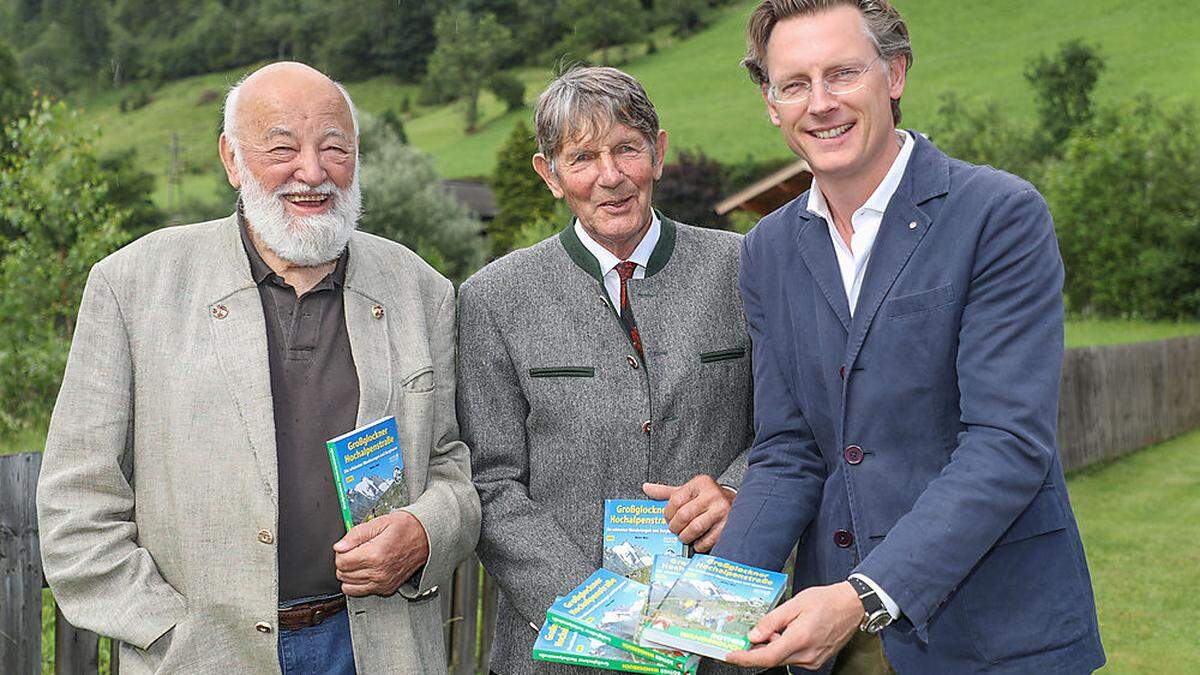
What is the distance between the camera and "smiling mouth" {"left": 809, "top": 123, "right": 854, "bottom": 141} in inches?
112

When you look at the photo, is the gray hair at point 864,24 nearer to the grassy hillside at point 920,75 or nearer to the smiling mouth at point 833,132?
the smiling mouth at point 833,132

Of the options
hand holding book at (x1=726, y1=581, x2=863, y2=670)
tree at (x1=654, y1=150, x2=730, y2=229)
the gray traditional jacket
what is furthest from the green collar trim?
tree at (x1=654, y1=150, x2=730, y2=229)

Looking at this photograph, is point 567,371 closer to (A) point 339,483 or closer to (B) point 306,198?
(A) point 339,483

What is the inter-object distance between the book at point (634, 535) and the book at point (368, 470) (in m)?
0.62

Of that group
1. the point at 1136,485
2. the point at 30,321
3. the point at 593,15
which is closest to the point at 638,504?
the point at 30,321

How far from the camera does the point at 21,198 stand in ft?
36.1

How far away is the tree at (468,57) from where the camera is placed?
286 feet

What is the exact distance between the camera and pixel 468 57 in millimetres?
89062

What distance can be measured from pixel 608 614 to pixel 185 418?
126 centimetres

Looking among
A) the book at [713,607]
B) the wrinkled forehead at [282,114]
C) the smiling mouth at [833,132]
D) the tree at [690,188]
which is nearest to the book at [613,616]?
the book at [713,607]

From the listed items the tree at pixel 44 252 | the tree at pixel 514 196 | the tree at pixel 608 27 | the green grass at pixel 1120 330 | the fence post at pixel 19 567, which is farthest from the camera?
the tree at pixel 608 27

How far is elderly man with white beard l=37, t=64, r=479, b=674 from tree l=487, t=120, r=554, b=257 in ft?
150

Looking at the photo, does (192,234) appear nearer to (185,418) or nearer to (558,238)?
(185,418)

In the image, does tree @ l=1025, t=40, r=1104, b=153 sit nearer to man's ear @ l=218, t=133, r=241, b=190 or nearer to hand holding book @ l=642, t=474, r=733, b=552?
hand holding book @ l=642, t=474, r=733, b=552
